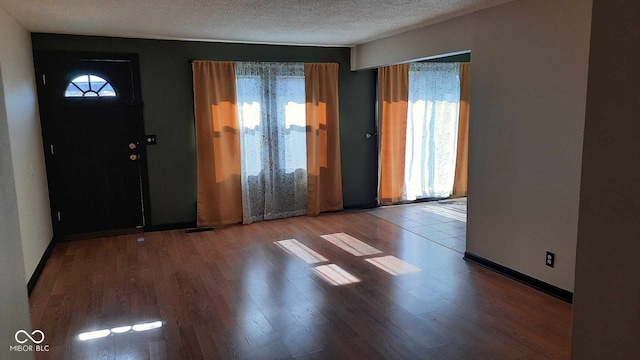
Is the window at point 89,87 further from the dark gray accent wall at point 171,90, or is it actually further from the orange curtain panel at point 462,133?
the orange curtain panel at point 462,133

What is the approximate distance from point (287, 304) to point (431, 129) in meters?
4.45

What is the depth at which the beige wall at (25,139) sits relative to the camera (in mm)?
3594

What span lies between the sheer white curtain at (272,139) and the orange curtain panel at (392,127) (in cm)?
122

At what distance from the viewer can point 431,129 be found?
6980 millimetres

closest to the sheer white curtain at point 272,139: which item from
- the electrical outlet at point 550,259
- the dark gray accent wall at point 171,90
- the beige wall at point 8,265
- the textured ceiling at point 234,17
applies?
the dark gray accent wall at point 171,90

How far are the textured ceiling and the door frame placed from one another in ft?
0.88

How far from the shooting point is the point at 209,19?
413 centimetres

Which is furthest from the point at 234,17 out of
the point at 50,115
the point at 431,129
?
the point at 431,129

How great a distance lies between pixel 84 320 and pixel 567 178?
3.60 m

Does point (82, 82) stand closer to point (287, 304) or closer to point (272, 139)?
point (272, 139)

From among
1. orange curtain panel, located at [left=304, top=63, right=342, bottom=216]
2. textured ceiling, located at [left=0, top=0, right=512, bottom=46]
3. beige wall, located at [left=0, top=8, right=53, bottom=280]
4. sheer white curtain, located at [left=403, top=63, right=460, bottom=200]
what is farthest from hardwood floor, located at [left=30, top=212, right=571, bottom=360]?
textured ceiling, located at [left=0, top=0, right=512, bottom=46]

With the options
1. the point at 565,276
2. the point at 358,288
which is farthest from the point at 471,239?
the point at 358,288

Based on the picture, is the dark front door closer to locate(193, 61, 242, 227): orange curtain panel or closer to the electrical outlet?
locate(193, 61, 242, 227): orange curtain panel

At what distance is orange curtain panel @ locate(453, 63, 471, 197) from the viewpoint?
6.99 meters
